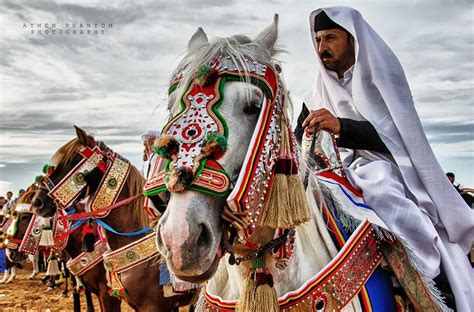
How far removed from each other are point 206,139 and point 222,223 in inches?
11.7

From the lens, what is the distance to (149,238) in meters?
4.20

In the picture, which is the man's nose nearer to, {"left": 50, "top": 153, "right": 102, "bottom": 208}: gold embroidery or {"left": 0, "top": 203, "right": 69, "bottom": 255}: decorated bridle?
{"left": 50, "top": 153, "right": 102, "bottom": 208}: gold embroidery

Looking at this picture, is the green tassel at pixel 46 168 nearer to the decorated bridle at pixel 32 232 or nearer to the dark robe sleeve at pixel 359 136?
the decorated bridle at pixel 32 232

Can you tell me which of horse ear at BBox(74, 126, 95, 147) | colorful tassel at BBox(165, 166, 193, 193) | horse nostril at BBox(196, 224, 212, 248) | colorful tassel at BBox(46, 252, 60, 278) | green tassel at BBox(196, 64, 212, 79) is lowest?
colorful tassel at BBox(46, 252, 60, 278)

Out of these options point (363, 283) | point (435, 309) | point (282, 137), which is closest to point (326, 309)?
point (363, 283)

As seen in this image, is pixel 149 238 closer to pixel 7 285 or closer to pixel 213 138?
pixel 213 138

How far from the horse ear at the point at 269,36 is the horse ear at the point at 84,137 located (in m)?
3.25

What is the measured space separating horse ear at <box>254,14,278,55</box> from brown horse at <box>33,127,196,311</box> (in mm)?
2563

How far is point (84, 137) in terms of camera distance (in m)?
4.71

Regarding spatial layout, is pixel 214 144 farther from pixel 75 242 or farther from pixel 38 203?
pixel 75 242

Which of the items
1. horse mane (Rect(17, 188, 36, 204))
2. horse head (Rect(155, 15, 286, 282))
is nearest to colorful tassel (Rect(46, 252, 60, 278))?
horse mane (Rect(17, 188, 36, 204))

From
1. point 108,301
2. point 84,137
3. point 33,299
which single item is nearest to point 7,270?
point 33,299

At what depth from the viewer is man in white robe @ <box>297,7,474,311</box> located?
215 centimetres

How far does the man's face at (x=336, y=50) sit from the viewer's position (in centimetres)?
264
